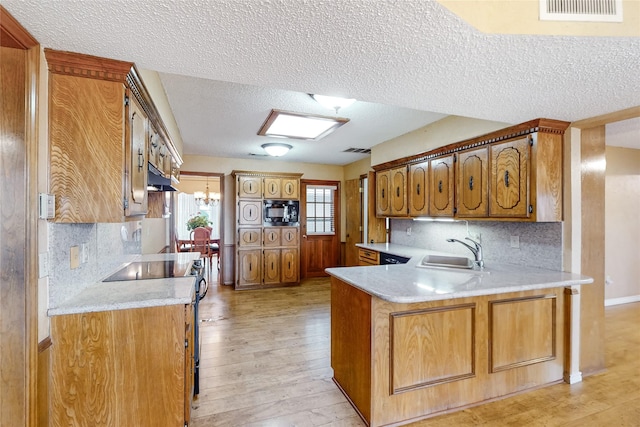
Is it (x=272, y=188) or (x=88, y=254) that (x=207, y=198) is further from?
(x=88, y=254)

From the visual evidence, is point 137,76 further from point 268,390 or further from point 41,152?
point 268,390

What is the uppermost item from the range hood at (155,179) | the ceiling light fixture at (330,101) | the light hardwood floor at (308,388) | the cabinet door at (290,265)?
the ceiling light fixture at (330,101)

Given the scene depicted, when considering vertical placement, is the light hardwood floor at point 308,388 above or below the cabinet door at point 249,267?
below

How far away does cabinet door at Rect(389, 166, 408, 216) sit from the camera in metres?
4.02

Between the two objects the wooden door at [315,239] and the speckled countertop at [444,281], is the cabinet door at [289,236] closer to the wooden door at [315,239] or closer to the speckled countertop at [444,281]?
the wooden door at [315,239]

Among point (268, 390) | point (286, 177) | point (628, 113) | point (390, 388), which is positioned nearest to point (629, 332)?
point (628, 113)

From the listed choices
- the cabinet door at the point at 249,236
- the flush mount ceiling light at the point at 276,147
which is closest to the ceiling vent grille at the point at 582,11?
the flush mount ceiling light at the point at 276,147

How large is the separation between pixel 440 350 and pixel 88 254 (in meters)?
2.46

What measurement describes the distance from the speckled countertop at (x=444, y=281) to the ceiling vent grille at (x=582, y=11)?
1.55 meters

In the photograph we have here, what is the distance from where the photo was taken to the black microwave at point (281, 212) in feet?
18.7

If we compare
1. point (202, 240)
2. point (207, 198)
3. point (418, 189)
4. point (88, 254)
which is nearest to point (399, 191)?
point (418, 189)

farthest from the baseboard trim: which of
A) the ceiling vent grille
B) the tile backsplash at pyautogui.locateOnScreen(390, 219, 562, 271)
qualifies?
the ceiling vent grille

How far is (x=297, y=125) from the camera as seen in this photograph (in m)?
3.57

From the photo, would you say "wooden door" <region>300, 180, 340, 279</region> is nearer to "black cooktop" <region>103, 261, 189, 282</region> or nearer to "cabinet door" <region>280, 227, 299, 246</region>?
"cabinet door" <region>280, 227, 299, 246</region>
